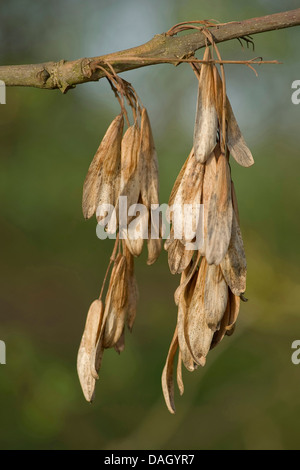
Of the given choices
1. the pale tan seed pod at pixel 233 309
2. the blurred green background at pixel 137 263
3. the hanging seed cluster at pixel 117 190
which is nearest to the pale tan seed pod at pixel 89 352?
the hanging seed cluster at pixel 117 190

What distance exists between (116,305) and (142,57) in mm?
187

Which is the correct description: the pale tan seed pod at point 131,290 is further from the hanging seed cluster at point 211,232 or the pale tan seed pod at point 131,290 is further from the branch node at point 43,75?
the branch node at point 43,75

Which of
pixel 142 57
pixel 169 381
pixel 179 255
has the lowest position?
pixel 169 381

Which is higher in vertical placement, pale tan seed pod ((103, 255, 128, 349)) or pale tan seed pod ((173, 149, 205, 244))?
pale tan seed pod ((173, 149, 205, 244))

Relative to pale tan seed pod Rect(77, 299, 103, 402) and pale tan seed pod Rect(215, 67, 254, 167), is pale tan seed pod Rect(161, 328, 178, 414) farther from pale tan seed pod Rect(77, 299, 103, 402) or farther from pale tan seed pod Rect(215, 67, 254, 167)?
pale tan seed pod Rect(215, 67, 254, 167)

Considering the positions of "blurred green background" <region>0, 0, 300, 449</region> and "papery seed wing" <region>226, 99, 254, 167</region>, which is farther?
"blurred green background" <region>0, 0, 300, 449</region>

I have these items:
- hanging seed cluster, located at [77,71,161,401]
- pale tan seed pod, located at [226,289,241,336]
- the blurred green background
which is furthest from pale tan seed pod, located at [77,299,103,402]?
the blurred green background

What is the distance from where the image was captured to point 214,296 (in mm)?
357

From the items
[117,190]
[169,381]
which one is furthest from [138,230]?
[169,381]

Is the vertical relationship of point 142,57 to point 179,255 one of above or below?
above

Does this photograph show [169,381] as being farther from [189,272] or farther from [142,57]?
[142,57]

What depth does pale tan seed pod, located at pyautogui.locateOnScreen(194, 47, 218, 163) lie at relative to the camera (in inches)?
13.4

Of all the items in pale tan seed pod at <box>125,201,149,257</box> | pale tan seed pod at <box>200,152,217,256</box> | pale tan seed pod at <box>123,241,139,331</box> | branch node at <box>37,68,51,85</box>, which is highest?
branch node at <box>37,68,51,85</box>

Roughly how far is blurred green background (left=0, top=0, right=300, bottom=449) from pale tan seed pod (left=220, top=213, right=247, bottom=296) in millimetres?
752
